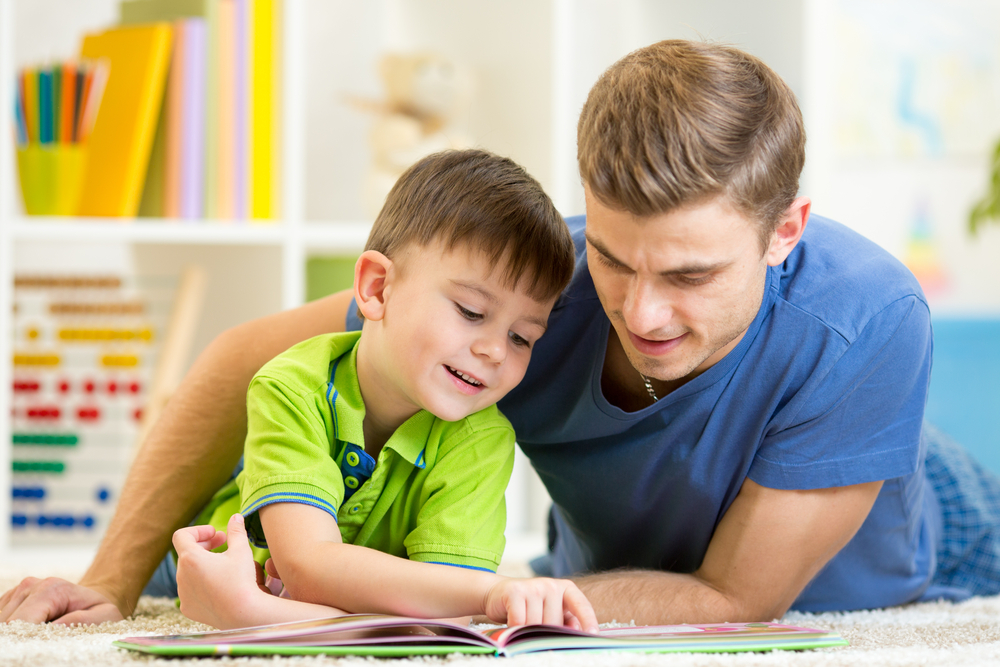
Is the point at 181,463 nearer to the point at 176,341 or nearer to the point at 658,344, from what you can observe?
the point at 658,344

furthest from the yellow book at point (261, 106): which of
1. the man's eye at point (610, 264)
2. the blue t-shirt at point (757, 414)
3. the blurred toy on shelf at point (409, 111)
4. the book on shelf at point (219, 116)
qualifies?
the man's eye at point (610, 264)

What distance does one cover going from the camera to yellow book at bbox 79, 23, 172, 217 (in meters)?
1.76

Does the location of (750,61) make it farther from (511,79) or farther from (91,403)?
(91,403)

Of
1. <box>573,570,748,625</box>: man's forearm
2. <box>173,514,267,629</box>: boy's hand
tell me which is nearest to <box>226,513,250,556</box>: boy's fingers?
<box>173,514,267,629</box>: boy's hand

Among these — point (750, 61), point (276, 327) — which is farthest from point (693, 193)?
point (276, 327)

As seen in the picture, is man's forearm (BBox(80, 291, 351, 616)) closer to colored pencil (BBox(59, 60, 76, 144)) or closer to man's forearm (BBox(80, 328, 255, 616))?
man's forearm (BBox(80, 328, 255, 616))

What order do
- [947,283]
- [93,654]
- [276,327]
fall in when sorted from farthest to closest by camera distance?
[947,283]
[276,327]
[93,654]

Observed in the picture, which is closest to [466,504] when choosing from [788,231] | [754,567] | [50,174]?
[754,567]

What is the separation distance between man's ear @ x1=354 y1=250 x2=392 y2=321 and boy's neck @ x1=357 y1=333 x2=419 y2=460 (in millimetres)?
45

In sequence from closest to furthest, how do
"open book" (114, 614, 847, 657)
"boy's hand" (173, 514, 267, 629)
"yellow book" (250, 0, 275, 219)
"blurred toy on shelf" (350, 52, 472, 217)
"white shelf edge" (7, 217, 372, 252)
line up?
"open book" (114, 614, 847, 657) → "boy's hand" (173, 514, 267, 629) → "white shelf edge" (7, 217, 372, 252) → "yellow book" (250, 0, 275, 219) → "blurred toy on shelf" (350, 52, 472, 217)

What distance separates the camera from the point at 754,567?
0.99 m

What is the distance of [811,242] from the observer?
1082mm

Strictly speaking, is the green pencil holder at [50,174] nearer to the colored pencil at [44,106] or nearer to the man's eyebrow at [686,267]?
the colored pencil at [44,106]

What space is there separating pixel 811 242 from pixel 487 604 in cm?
58
